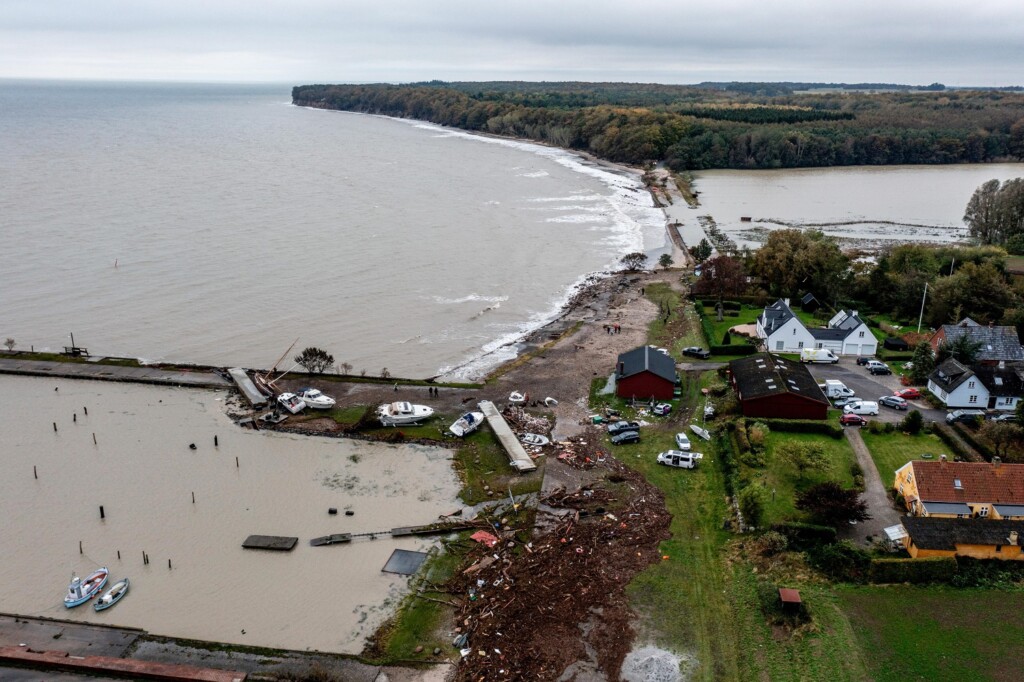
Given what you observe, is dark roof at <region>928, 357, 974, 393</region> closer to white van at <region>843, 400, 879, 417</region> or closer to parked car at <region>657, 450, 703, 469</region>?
white van at <region>843, 400, 879, 417</region>

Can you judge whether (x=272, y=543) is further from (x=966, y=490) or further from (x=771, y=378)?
(x=966, y=490)

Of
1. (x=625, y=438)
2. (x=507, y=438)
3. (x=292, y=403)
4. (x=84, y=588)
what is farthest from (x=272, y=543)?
(x=625, y=438)

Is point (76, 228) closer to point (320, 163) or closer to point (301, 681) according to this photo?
point (320, 163)

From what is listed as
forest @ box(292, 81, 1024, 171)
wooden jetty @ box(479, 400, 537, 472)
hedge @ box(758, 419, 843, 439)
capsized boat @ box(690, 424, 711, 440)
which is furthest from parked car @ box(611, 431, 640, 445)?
forest @ box(292, 81, 1024, 171)

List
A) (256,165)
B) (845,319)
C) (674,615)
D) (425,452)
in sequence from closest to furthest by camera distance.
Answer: (674,615) < (425,452) < (845,319) < (256,165)

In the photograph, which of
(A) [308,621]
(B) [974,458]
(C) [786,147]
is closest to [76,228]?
(A) [308,621]
